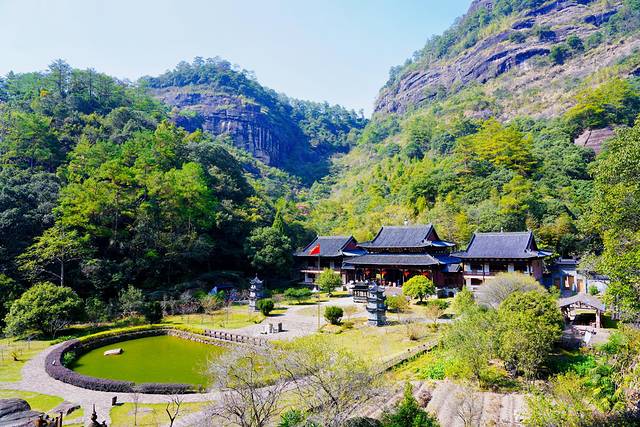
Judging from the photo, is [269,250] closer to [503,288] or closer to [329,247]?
[329,247]

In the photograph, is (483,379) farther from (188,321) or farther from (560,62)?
(560,62)

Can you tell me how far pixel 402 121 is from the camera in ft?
338

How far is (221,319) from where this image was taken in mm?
31000

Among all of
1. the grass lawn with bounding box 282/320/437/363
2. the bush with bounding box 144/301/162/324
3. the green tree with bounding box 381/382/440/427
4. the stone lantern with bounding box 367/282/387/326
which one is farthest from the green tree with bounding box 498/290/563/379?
the bush with bounding box 144/301/162/324

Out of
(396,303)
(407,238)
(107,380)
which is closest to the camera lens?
(107,380)

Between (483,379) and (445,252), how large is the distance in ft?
79.7

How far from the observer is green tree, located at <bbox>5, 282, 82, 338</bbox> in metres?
25.5

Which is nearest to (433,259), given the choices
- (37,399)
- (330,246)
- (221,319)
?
(330,246)

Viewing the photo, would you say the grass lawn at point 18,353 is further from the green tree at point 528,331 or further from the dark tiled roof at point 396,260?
the dark tiled roof at point 396,260

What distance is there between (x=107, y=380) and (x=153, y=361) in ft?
15.8

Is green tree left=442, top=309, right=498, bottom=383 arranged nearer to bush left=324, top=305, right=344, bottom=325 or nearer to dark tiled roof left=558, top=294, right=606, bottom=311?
dark tiled roof left=558, top=294, right=606, bottom=311

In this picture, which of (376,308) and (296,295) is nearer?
(376,308)

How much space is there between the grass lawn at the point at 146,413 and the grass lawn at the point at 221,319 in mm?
13032

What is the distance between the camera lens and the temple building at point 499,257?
1291 inches
